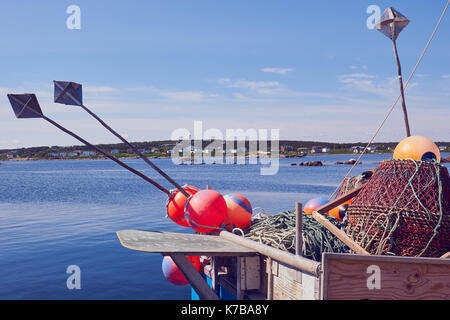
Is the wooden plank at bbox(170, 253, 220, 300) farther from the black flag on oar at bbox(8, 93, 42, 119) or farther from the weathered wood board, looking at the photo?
the black flag on oar at bbox(8, 93, 42, 119)

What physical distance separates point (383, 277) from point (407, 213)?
59.8 inches

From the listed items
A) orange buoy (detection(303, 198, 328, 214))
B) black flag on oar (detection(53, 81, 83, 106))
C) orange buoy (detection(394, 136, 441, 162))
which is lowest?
orange buoy (detection(303, 198, 328, 214))

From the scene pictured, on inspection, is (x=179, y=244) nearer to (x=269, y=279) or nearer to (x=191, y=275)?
(x=191, y=275)

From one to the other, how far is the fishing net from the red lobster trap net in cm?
37

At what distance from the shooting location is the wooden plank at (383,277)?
471cm

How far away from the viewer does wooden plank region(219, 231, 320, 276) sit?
4.99m

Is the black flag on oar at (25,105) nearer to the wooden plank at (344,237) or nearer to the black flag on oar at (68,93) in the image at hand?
the black flag on oar at (68,93)

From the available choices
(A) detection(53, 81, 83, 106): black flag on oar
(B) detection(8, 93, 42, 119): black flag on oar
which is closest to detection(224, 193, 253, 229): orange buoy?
(A) detection(53, 81, 83, 106): black flag on oar

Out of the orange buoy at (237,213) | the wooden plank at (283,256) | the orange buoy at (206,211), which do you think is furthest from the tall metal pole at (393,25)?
the wooden plank at (283,256)

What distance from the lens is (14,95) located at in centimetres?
867

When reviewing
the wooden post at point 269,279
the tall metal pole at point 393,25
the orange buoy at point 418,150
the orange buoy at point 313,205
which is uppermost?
the tall metal pole at point 393,25

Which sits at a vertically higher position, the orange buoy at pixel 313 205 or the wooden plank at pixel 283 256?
the orange buoy at pixel 313 205

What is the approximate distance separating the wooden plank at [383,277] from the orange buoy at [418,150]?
2.35m
